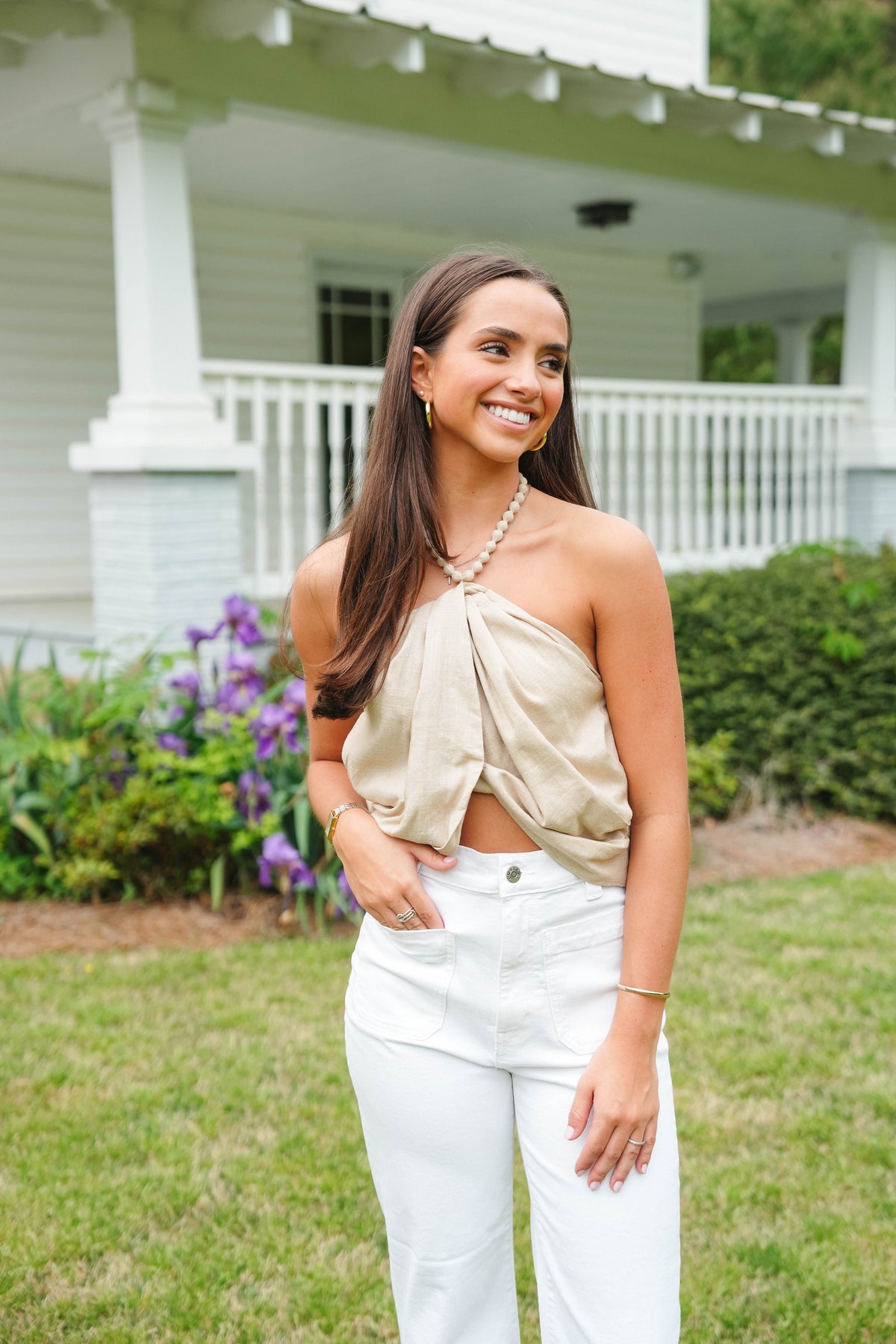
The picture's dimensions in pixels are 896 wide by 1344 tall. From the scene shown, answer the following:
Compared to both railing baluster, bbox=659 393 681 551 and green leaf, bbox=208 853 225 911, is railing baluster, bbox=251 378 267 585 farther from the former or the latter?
railing baluster, bbox=659 393 681 551

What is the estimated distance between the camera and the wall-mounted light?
1209 centimetres

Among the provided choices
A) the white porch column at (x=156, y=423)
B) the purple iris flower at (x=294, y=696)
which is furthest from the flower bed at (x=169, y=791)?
the white porch column at (x=156, y=423)

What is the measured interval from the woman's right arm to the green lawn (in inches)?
51.6

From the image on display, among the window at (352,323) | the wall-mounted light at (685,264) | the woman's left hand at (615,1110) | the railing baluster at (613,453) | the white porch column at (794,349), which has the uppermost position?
the wall-mounted light at (685,264)

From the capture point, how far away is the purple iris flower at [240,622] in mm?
5254

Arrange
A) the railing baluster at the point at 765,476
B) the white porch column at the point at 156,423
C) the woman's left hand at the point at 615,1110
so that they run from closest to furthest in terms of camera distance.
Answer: the woman's left hand at the point at 615,1110
the white porch column at the point at 156,423
the railing baluster at the point at 765,476

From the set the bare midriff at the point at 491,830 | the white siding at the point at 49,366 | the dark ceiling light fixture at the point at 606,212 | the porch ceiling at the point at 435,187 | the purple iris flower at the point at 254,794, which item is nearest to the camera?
the bare midriff at the point at 491,830

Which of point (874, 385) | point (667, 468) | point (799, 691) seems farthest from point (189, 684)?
point (874, 385)

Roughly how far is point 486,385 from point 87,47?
18.0ft

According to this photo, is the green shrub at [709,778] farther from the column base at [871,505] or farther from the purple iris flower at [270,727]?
the column base at [871,505]

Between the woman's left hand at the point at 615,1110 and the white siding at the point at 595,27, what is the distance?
8.82 m

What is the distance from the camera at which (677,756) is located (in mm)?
1670

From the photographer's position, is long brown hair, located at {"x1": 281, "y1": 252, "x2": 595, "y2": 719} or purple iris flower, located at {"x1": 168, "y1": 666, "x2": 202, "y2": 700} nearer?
long brown hair, located at {"x1": 281, "y1": 252, "x2": 595, "y2": 719}

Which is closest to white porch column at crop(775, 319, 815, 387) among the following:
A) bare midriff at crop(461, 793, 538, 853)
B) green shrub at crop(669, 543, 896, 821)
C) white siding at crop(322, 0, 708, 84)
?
white siding at crop(322, 0, 708, 84)
